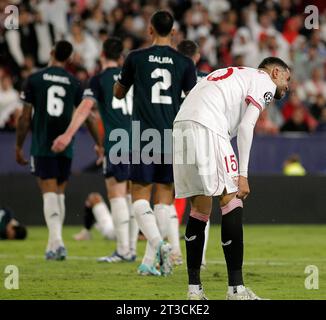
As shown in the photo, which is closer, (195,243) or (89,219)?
(195,243)

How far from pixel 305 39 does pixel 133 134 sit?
13326 millimetres

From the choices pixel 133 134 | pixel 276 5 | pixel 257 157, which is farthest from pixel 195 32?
pixel 133 134

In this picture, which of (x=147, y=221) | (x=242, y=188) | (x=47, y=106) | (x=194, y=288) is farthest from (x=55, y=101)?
(x=242, y=188)

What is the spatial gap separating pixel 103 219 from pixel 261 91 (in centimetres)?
700

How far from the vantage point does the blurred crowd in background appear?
64.4 ft

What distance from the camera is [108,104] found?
466 inches

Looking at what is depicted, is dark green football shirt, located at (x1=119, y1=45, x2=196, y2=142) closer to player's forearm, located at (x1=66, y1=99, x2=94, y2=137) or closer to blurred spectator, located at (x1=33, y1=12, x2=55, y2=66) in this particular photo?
player's forearm, located at (x1=66, y1=99, x2=94, y2=137)

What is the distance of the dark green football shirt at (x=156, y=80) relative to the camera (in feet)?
33.4

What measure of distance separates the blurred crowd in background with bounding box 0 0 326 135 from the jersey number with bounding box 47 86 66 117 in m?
5.86

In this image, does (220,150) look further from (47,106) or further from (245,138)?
(47,106)

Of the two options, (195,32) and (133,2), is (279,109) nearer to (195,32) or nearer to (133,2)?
(195,32)

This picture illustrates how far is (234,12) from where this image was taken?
22.8 metres

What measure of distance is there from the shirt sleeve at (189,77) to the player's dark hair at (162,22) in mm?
404

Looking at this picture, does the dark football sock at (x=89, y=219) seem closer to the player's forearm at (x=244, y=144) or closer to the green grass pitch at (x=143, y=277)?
the green grass pitch at (x=143, y=277)
